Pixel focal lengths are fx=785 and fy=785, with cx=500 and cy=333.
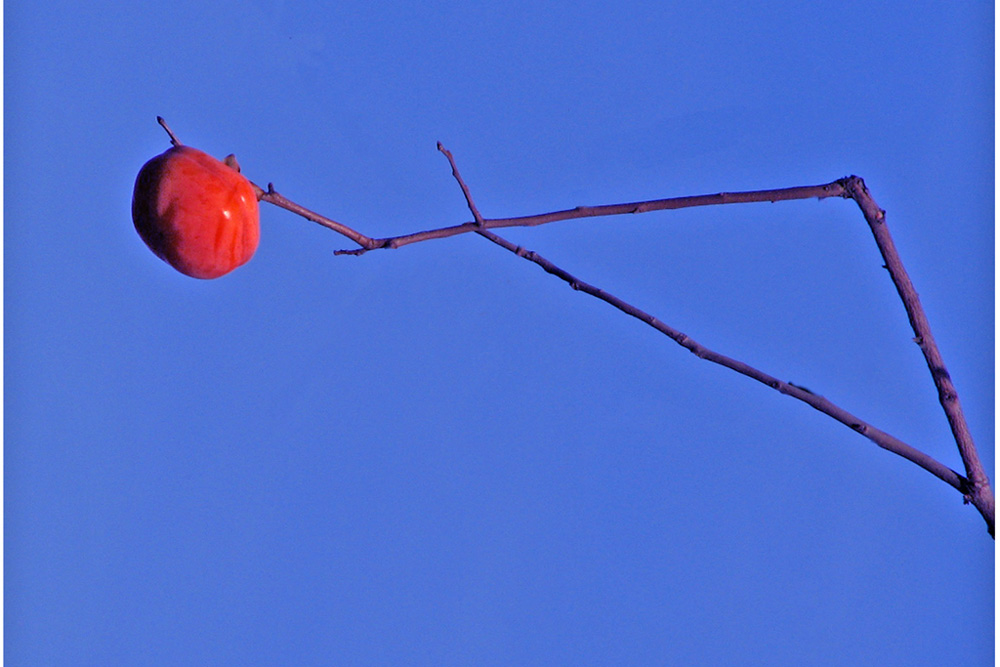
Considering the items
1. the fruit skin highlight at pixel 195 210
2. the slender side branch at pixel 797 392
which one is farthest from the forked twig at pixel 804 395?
the fruit skin highlight at pixel 195 210

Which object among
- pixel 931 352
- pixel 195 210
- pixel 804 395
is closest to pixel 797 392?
pixel 804 395

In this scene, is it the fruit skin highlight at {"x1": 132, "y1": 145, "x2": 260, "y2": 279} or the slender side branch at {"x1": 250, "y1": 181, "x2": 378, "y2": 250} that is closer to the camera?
the slender side branch at {"x1": 250, "y1": 181, "x2": 378, "y2": 250}

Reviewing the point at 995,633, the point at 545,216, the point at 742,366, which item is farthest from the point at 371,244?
the point at 995,633

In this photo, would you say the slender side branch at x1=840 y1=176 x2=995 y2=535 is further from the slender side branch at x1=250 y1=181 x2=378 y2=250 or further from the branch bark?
the slender side branch at x1=250 y1=181 x2=378 y2=250

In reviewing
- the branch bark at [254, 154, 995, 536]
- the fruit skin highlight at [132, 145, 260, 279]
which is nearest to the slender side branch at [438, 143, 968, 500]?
the branch bark at [254, 154, 995, 536]

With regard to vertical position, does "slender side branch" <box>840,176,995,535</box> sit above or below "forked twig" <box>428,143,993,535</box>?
above

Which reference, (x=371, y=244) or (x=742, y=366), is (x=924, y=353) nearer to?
(x=742, y=366)

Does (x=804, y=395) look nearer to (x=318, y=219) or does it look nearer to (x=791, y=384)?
(x=791, y=384)
